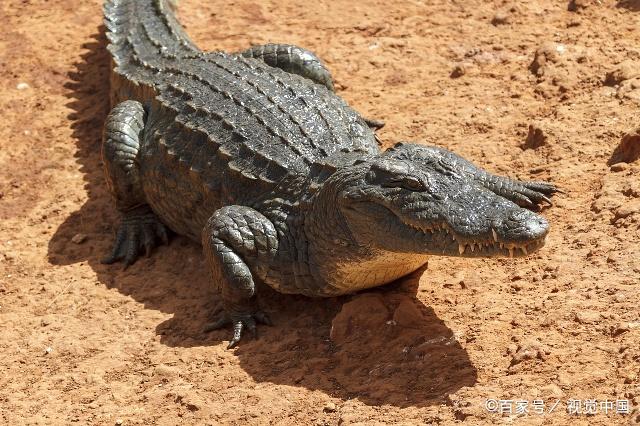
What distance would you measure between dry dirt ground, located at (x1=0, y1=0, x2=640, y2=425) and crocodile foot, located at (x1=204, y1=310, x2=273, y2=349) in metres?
0.08

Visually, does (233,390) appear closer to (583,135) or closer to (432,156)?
(432,156)

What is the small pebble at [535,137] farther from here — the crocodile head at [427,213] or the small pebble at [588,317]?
the small pebble at [588,317]

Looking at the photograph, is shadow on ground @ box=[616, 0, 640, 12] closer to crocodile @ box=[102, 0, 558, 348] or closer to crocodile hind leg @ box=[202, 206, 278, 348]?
crocodile @ box=[102, 0, 558, 348]

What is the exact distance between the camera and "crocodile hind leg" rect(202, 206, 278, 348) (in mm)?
6176

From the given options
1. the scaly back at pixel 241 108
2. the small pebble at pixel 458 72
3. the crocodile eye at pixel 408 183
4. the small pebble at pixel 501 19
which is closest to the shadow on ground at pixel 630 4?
the small pebble at pixel 501 19

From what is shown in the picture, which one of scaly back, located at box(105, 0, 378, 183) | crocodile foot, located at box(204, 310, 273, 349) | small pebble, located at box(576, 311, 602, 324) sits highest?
small pebble, located at box(576, 311, 602, 324)

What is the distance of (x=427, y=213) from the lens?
5.41 m

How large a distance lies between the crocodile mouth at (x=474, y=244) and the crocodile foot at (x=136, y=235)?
2.55m

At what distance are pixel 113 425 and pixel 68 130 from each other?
387 centimetres

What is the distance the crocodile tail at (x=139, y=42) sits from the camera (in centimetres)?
→ 797

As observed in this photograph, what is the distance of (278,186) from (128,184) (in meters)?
1.62

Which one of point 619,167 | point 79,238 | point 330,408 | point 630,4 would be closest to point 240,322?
point 330,408

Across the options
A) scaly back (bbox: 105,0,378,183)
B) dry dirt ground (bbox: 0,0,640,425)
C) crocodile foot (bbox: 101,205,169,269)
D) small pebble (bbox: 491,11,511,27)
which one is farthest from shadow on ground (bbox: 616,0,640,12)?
crocodile foot (bbox: 101,205,169,269)

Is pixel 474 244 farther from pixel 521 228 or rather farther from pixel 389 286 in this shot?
pixel 389 286
